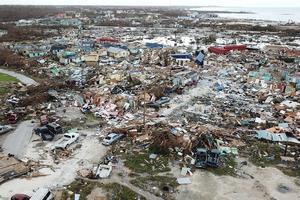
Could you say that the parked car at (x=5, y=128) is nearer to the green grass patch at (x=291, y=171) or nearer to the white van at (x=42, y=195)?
the white van at (x=42, y=195)

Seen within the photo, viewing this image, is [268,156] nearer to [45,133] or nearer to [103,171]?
[103,171]

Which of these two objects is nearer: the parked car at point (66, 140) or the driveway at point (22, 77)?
the parked car at point (66, 140)

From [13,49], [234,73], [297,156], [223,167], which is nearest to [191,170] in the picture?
[223,167]

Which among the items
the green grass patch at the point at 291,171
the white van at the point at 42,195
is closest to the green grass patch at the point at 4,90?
the white van at the point at 42,195

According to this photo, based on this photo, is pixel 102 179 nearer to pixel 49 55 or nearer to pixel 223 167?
pixel 223 167

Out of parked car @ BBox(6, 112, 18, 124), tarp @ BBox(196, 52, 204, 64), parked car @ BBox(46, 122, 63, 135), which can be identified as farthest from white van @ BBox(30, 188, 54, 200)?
tarp @ BBox(196, 52, 204, 64)

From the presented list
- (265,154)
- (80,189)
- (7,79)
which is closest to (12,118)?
(80,189)

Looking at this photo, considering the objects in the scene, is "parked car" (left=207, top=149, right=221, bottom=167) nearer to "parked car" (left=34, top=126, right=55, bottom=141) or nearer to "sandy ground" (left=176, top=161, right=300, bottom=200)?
"sandy ground" (left=176, top=161, right=300, bottom=200)
